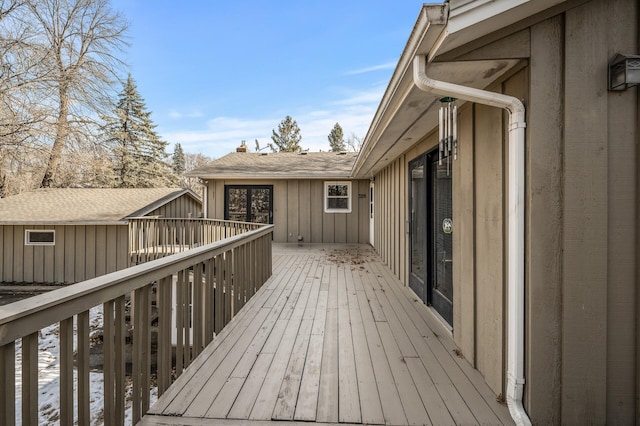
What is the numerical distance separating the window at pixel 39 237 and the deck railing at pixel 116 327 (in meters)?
10.4

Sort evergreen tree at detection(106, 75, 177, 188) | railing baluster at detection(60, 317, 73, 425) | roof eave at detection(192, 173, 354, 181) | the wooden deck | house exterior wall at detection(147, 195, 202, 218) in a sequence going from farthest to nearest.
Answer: evergreen tree at detection(106, 75, 177, 188) → house exterior wall at detection(147, 195, 202, 218) → roof eave at detection(192, 173, 354, 181) → the wooden deck → railing baluster at detection(60, 317, 73, 425)

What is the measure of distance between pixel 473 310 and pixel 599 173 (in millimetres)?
1249

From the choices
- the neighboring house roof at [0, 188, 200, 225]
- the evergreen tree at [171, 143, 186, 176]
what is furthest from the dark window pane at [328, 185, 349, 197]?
the evergreen tree at [171, 143, 186, 176]

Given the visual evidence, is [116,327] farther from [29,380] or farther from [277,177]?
[277,177]

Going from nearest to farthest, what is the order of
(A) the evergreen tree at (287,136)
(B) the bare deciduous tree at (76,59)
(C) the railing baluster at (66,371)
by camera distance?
(C) the railing baluster at (66,371), (B) the bare deciduous tree at (76,59), (A) the evergreen tree at (287,136)

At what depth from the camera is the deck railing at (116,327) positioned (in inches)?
42.1

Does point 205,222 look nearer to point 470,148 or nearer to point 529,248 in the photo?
point 470,148

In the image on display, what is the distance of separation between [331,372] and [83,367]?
1531 mm

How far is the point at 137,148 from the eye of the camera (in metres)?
22.5

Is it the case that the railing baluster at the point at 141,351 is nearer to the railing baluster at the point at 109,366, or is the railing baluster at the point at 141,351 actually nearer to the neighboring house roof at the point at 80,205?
the railing baluster at the point at 109,366

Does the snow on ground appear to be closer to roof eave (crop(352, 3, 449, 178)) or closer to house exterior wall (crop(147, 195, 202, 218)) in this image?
roof eave (crop(352, 3, 449, 178))

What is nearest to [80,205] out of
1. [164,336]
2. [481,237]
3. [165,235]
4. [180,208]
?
[180,208]

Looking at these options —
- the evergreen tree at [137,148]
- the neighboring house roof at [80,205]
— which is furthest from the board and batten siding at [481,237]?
the evergreen tree at [137,148]

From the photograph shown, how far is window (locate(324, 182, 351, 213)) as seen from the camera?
9945 millimetres
